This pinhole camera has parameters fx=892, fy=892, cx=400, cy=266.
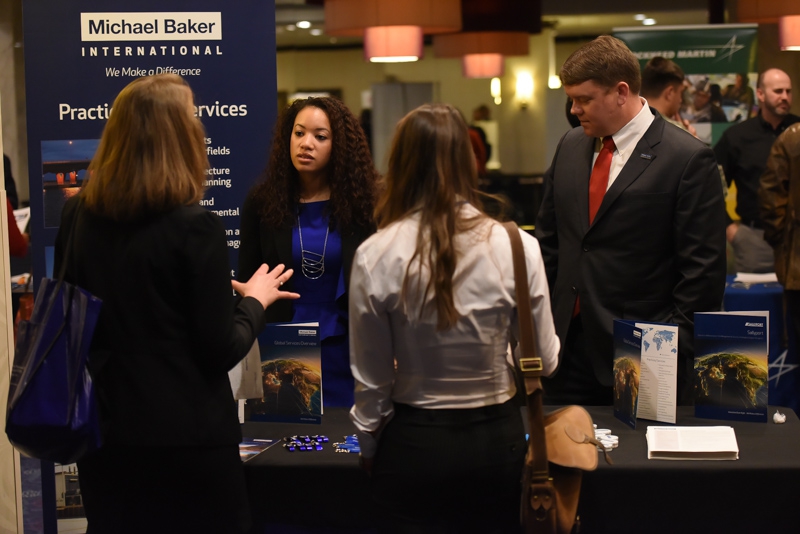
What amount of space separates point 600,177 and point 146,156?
1456mm

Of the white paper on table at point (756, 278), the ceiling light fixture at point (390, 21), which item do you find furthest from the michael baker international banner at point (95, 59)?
the white paper on table at point (756, 278)

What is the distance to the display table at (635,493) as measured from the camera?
2.11 meters

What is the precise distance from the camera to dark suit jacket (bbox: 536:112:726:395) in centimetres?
257

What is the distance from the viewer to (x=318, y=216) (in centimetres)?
281

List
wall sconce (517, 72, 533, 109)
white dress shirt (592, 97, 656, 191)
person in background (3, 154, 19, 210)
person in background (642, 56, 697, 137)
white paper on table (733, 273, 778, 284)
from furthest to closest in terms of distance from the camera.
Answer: wall sconce (517, 72, 533, 109), white paper on table (733, 273, 778, 284), person in background (3, 154, 19, 210), person in background (642, 56, 697, 137), white dress shirt (592, 97, 656, 191)

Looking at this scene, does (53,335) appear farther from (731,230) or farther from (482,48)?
(482,48)

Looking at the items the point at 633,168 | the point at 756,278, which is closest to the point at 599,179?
the point at 633,168

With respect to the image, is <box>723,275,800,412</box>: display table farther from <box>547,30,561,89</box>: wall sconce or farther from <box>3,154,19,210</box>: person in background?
<box>547,30,561,89</box>: wall sconce

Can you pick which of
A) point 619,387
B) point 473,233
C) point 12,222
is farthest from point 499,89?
point 473,233

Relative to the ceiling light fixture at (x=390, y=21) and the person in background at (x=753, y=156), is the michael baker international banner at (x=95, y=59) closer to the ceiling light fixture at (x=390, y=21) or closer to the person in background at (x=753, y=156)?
the ceiling light fixture at (x=390, y=21)

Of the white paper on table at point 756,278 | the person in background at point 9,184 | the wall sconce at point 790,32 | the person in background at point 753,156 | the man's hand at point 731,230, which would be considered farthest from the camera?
the wall sconce at point 790,32

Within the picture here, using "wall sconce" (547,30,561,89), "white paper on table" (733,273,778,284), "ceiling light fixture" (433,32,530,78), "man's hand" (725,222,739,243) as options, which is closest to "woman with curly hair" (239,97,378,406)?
"white paper on table" (733,273,778,284)

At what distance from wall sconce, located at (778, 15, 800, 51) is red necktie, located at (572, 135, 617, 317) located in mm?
3880

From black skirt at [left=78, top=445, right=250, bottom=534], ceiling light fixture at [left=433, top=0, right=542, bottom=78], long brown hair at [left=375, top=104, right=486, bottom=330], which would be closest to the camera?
long brown hair at [left=375, top=104, right=486, bottom=330]
